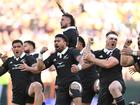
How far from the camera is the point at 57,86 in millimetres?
11234

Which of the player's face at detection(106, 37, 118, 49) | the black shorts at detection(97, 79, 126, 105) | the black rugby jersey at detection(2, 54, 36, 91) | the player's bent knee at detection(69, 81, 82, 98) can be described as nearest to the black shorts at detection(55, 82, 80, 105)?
the player's bent knee at detection(69, 81, 82, 98)

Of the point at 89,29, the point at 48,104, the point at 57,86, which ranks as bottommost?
the point at 57,86

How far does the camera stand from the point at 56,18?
18578 millimetres

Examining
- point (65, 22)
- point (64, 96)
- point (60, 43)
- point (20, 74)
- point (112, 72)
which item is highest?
point (65, 22)

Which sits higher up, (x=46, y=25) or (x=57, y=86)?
(x=46, y=25)

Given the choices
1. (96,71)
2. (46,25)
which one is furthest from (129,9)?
(96,71)

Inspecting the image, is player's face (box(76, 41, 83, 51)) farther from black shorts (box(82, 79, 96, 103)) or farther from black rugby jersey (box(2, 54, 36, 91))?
black rugby jersey (box(2, 54, 36, 91))

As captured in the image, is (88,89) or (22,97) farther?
(88,89)

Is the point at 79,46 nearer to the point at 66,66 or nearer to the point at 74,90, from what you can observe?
the point at 66,66

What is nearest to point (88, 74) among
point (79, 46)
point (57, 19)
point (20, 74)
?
point (79, 46)

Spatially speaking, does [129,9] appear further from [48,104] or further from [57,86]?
[57,86]

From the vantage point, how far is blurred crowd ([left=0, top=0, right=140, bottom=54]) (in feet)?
59.9

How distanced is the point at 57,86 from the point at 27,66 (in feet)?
2.99

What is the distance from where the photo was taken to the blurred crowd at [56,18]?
18.2 m
